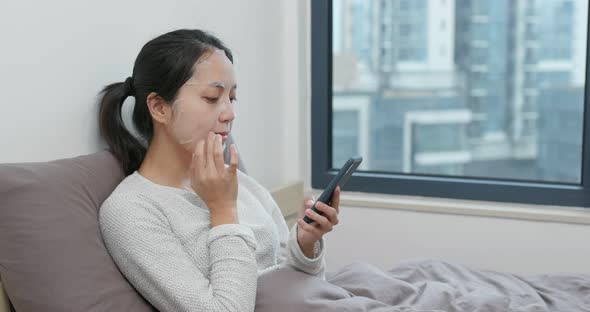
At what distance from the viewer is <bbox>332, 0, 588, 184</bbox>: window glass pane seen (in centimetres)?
271

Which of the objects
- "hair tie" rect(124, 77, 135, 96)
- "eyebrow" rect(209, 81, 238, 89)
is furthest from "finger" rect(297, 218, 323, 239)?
"hair tie" rect(124, 77, 135, 96)

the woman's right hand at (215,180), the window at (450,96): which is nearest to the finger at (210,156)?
the woman's right hand at (215,180)

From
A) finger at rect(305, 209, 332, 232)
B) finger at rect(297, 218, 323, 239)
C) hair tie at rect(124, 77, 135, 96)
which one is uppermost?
hair tie at rect(124, 77, 135, 96)

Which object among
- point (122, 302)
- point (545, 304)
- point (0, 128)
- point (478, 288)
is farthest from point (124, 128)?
point (545, 304)

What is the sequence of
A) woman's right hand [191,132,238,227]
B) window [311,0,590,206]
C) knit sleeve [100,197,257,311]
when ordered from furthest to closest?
1. window [311,0,590,206]
2. woman's right hand [191,132,238,227]
3. knit sleeve [100,197,257,311]

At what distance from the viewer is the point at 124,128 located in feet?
5.18

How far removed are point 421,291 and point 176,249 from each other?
2.24ft

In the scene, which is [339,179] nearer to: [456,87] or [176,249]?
[176,249]

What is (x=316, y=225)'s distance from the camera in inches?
60.5

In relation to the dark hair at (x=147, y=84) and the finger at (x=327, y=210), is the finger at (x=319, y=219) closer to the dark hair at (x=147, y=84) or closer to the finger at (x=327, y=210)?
the finger at (x=327, y=210)

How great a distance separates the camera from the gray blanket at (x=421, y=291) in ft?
4.53

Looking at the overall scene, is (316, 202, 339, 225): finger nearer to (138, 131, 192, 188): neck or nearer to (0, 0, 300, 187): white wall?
(138, 131, 192, 188): neck

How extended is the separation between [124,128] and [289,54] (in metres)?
1.18

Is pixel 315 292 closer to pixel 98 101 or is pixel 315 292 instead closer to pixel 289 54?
pixel 98 101
